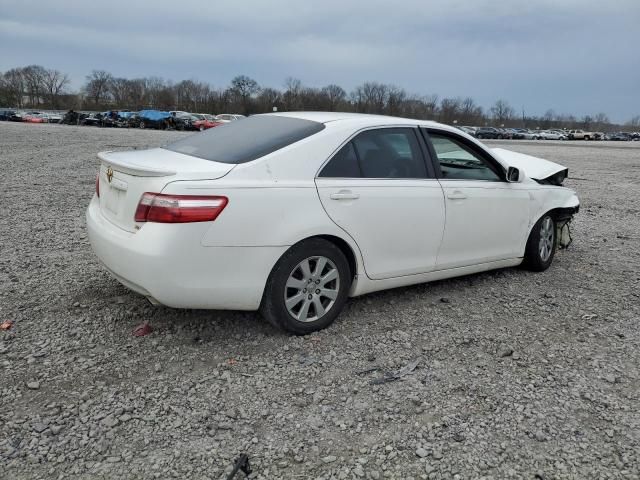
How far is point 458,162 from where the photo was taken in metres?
4.98

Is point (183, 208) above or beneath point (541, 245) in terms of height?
above

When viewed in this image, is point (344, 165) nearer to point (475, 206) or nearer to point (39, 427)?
point (475, 206)

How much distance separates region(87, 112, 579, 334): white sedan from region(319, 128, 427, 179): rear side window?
11mm

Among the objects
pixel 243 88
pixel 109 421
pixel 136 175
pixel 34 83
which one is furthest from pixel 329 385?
pixel 34 83

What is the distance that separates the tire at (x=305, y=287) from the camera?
12.2 feet

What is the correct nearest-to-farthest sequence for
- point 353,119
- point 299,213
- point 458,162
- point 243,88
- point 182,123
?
point 299,213 → point 353,119 → point 458,162 → point 182,123 → point 243,88

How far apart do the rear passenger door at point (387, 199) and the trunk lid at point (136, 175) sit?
813mm

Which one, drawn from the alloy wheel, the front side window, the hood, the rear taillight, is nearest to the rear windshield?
the rear taillight

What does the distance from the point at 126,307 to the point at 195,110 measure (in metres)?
95.0

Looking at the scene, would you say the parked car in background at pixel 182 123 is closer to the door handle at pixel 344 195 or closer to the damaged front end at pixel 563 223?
the damaged front end at pixel 563 223

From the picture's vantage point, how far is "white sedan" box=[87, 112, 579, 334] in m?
3.42

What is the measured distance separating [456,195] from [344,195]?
3.95 ft

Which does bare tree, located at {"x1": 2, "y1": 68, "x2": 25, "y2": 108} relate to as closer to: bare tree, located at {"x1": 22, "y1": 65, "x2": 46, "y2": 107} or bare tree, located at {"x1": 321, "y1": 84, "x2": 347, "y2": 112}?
bare tree, located at {"x1": 22, "y1": 65, "x2": 46, "y2": 107}

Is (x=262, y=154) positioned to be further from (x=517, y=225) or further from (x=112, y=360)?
(x=517, y=225)
